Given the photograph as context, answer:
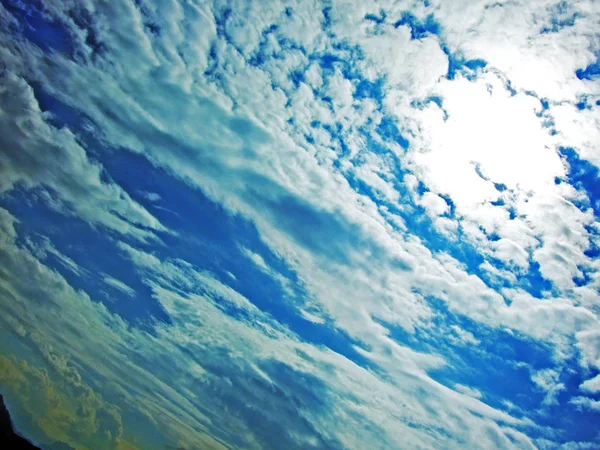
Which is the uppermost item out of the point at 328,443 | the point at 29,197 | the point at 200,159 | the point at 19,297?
the point at 200,159

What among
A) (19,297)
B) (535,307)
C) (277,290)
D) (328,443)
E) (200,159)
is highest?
(535,307)

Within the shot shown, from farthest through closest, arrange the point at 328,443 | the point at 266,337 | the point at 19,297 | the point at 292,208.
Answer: the point at 19,297 → the point at 328,443 → the point at 266,337 → the point at 292,208

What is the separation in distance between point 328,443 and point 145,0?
24018 mm

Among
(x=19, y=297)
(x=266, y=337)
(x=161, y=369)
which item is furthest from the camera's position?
(x=19, y=297)

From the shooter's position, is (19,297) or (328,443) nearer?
(328,443)

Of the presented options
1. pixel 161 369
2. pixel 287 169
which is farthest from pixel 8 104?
pixel 161 369

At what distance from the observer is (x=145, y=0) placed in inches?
Answer: 379

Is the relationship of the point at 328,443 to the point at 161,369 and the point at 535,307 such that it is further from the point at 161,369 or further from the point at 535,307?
the point at 535,307

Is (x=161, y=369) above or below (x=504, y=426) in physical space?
below

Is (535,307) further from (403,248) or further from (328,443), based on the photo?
(328,443)

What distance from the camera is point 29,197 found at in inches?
717

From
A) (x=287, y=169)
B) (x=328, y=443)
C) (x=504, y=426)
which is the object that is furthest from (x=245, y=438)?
(x=287, y=169)

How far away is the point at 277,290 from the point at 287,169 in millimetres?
6093

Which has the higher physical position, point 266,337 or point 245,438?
point 266,337
